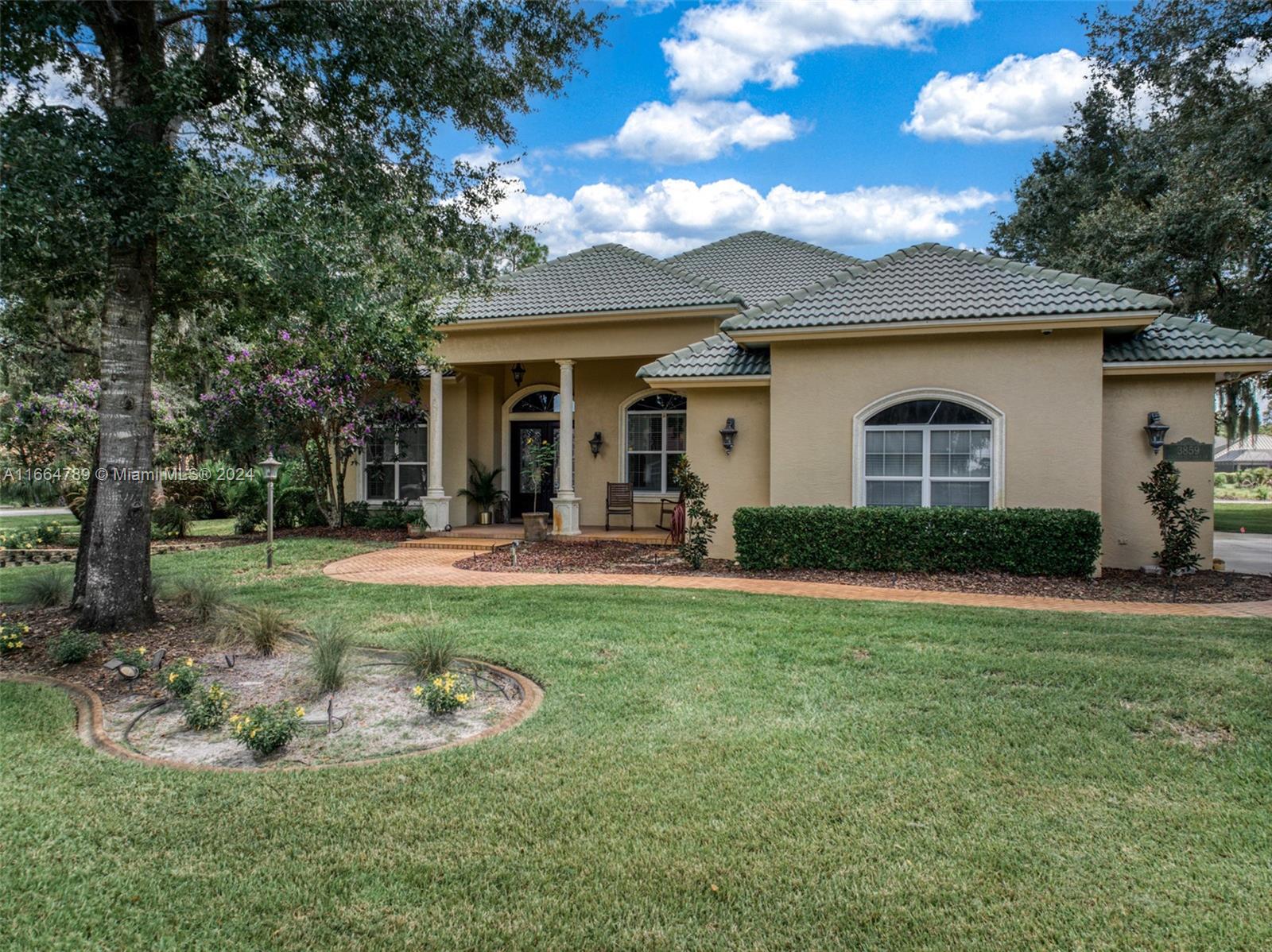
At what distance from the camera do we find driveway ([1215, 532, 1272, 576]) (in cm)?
1121

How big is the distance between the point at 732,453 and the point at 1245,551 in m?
9.75

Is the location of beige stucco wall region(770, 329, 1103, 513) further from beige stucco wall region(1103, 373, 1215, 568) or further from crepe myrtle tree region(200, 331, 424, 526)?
crepe myrtle tree region(200, 331, 424, 526)

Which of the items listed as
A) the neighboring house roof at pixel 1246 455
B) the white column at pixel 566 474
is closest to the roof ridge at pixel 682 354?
the white column at pixel 566 474

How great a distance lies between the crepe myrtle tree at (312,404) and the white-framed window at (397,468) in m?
0.92

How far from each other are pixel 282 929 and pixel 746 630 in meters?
4.92

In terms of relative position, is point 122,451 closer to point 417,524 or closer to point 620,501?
point 417,524

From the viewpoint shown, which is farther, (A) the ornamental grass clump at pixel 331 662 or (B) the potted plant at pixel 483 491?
(B) the potted plant at pixel 483 491

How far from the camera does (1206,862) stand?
3143 mm

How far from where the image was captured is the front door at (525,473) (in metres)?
17.1

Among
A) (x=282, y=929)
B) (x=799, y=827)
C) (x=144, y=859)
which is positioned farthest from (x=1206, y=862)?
(x=144, y=859)

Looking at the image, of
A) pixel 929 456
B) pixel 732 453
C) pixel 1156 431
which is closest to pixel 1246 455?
pixel 1156 431

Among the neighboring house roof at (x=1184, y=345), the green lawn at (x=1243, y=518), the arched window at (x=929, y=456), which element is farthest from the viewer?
the green lawn at (x=1243, y=518)

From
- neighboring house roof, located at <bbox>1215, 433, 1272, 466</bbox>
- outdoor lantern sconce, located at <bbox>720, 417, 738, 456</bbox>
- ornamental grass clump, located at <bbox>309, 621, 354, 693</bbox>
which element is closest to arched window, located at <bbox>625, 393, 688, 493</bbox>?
outdoor lantern sconce, located at <bbox>720, 417, 738, 456</bbox>

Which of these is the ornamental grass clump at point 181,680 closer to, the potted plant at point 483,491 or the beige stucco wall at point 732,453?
the beige stucco wall at point 732,453
